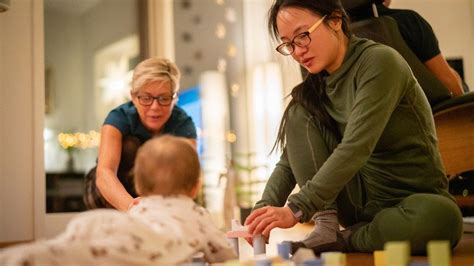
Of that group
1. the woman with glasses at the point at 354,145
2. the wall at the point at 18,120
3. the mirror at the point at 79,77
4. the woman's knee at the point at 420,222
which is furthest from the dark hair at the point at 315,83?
the mirror at the point at 79,77

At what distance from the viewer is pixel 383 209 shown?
146 centimetres

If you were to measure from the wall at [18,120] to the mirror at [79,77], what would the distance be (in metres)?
0.16

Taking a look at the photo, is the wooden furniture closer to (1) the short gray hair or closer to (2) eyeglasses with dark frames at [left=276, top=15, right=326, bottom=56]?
(1) the short gray hair

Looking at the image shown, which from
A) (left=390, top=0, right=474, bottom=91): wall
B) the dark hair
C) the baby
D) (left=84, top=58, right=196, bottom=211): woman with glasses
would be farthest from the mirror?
the baby

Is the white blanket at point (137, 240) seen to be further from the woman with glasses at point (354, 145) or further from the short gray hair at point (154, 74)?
the short gray hair at point (154, 74)

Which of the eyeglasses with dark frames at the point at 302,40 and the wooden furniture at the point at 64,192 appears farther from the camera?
the wooden furniture at the point at 64,192

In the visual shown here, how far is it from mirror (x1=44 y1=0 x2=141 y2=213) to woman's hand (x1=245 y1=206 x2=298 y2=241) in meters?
2.17

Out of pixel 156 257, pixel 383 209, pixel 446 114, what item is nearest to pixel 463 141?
pixel 446 114

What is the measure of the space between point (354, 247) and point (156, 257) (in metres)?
0.71

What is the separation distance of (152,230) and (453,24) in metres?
2.91

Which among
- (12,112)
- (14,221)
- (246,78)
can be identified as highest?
(246,78)

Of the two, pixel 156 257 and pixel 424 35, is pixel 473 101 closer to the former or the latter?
pixel 424 35

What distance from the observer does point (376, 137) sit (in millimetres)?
1338

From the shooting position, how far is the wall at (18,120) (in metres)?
2.98
